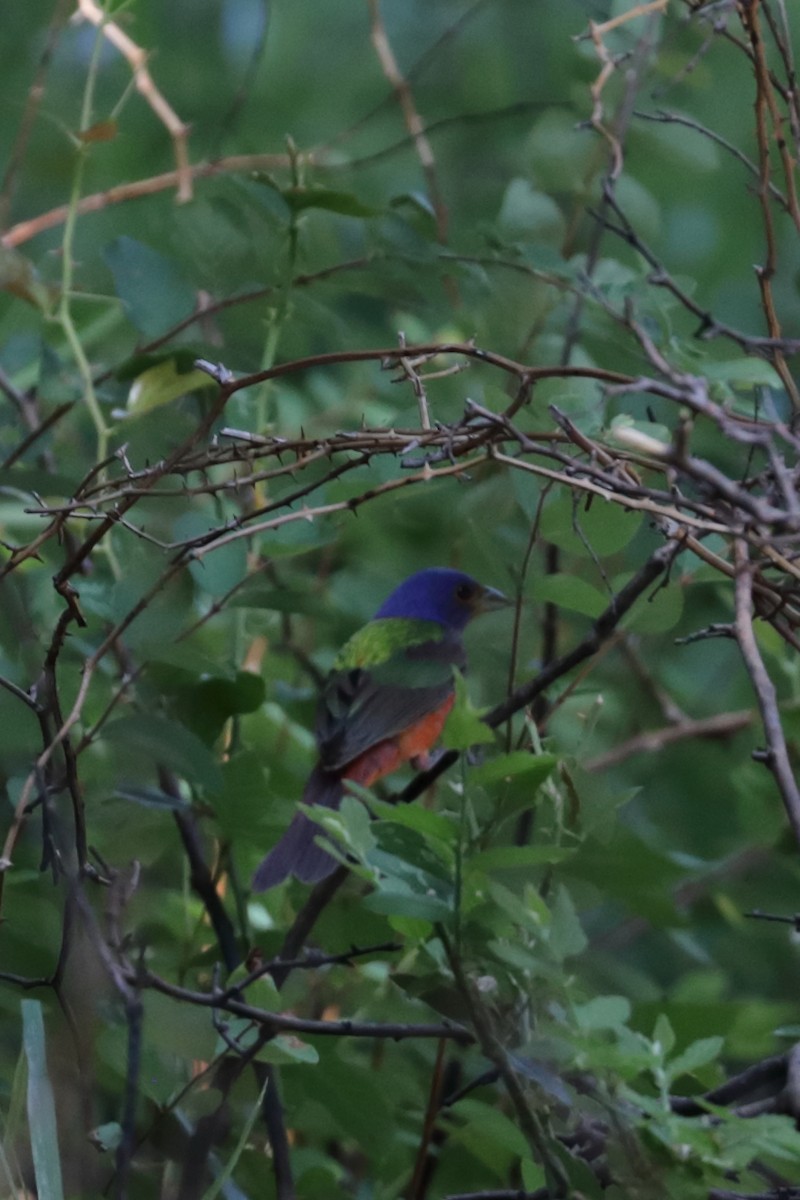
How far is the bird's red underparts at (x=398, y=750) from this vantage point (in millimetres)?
2520

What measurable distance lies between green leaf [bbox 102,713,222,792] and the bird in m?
0.62

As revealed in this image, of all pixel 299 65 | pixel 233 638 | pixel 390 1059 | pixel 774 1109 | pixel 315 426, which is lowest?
pixel 390 1059

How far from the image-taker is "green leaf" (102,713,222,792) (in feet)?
4.61

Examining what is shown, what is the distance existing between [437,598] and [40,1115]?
1.66 meters

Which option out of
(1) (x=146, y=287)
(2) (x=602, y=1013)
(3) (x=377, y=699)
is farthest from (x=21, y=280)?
(2) (x=602, y=1013)

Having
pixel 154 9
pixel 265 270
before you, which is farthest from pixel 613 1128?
pixel 154 9

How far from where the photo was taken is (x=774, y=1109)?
3.63 ft

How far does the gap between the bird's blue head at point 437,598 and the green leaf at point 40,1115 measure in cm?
156

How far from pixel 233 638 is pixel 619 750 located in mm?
679

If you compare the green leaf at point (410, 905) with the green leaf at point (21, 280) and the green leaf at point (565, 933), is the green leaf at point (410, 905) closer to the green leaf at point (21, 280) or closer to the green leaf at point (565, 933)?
the green leaf at point (565, 933)

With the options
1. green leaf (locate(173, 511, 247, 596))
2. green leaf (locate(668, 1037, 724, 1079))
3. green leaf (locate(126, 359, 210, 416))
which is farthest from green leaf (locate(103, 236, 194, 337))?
green leaf (locate(668, 1037, 724, 1079))

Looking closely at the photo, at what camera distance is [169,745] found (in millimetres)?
1408

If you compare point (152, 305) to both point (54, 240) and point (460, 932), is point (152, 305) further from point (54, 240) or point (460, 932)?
point (54, 240)

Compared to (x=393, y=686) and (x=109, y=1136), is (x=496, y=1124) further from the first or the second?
(x=393, y=686)
